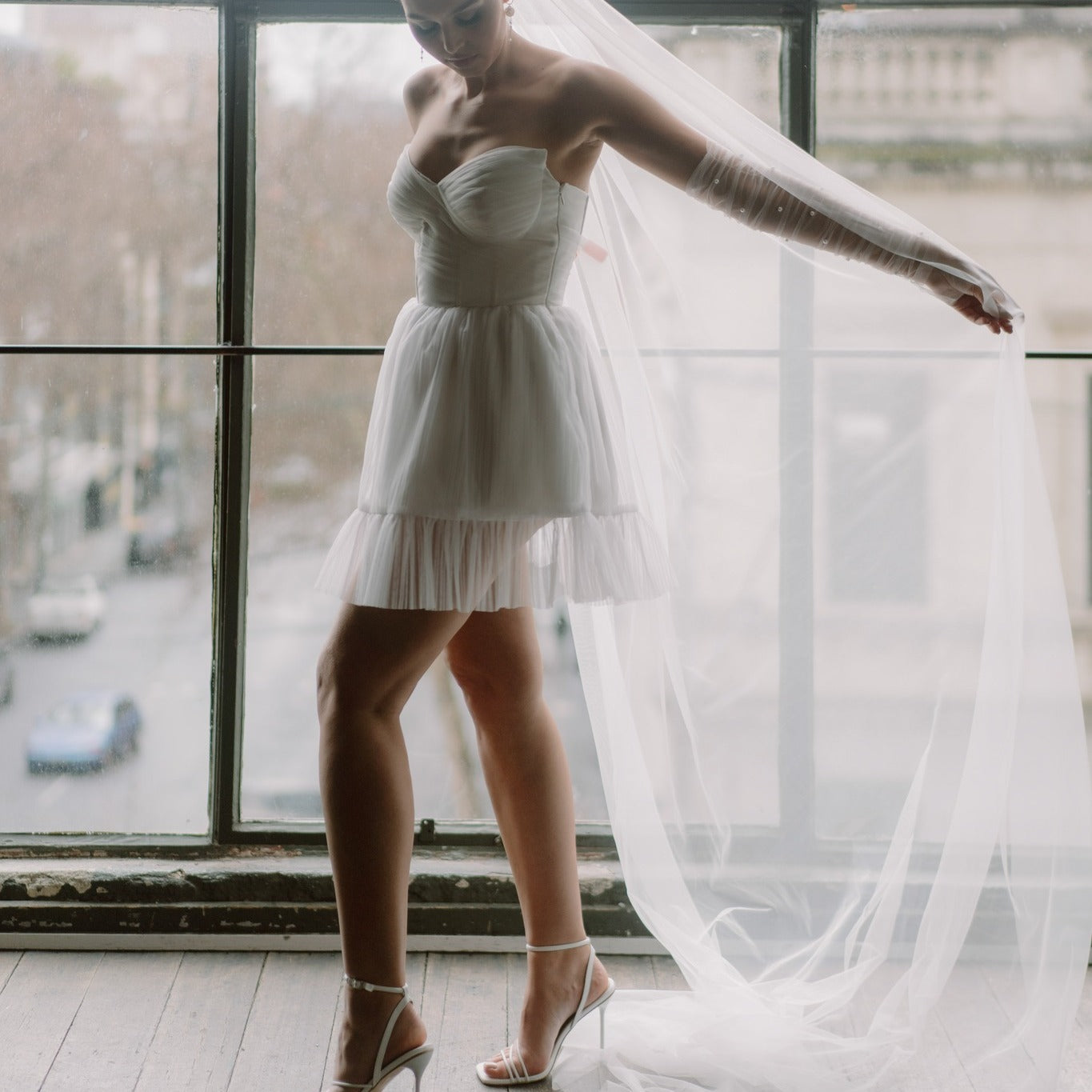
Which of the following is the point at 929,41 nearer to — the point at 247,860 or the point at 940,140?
the point at 940,140

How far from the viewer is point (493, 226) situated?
4.79ft

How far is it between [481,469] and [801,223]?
550 mm

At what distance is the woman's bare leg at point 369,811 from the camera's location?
1.47m

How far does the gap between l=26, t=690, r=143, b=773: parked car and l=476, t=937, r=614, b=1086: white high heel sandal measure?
101cm

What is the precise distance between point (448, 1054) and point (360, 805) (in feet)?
1.67

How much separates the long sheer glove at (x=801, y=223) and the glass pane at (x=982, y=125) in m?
0.67

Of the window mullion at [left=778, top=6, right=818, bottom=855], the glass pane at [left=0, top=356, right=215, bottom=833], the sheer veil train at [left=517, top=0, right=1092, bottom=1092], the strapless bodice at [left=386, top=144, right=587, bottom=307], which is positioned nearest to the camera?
the strapless bodice at [left=386, top=144, right=587, bottom=307]

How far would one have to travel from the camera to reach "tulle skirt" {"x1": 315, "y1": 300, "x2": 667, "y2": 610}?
1456mm

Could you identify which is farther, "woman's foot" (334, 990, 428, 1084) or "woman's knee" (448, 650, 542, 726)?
"woman's knee" (448, 650, 542, 726)

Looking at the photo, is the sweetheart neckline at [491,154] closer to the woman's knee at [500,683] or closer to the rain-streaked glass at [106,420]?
the woman's knee at [500,683]

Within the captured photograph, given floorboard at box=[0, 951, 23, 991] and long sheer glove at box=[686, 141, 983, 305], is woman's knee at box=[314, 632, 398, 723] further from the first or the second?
floorboard at box=[0, 951, 23, 991]

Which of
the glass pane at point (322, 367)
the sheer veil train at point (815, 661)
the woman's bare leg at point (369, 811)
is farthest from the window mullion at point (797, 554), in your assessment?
the woman's bare leg at point (369, 811)

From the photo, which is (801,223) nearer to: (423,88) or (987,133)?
(423,88)

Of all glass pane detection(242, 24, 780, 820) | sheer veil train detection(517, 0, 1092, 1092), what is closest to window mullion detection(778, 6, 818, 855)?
sheer veil train detection(517, 0, 1092, 1092)
